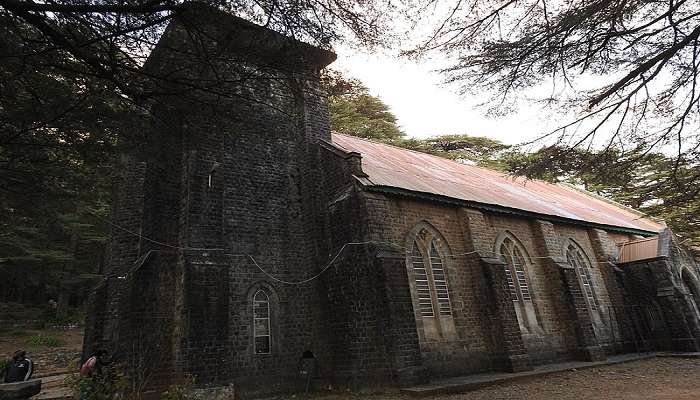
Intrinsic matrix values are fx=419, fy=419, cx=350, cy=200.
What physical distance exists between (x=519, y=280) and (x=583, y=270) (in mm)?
4491

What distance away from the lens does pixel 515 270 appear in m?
15.1

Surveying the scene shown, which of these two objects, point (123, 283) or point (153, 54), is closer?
point (153, 54)

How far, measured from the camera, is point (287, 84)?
6105 mm

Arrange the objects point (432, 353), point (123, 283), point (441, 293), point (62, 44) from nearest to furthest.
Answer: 1. point (62, 44)
2. point (123, 283)
3. point (432, 353)
4. point (441, 293)

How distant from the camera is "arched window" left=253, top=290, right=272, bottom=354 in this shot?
36.6 ft

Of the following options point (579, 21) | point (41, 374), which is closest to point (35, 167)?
point (579, 21)

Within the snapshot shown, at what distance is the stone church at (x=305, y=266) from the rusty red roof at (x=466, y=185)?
8.4 inches

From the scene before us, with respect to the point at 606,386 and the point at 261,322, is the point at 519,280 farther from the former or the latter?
the point at 261,322

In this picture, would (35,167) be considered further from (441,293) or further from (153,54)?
(441,293)

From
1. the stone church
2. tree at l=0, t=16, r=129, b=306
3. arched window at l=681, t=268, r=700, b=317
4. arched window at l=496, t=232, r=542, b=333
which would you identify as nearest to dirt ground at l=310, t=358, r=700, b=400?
the stone church

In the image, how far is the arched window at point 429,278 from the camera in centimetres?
1245

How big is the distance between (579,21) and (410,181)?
889cm

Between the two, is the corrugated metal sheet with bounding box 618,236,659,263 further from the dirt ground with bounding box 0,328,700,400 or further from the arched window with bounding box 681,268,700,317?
the dirt ground with bounding box 0,328,700,400

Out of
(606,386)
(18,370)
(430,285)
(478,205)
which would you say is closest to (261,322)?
(430,285)
